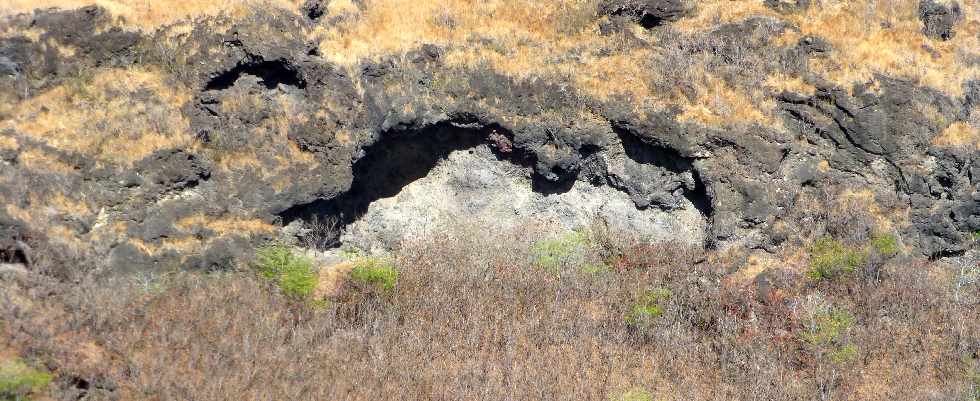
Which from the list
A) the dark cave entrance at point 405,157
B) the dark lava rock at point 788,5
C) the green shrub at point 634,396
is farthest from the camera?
the dark lava rock at point 788,5

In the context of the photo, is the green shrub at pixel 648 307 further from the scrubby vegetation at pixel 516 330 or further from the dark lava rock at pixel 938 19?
the dark lava rock at pixel 938 19

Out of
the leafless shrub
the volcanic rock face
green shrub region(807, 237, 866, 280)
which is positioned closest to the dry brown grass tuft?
the volcanic rock face

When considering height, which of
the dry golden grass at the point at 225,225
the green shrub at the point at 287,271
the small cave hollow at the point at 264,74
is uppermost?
the small cave hollow at the point at 264,74

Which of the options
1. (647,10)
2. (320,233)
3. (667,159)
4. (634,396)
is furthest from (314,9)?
(634,396)

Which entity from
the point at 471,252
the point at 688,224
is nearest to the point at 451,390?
the point at 471,252

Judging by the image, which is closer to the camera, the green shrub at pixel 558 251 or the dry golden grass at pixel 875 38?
the green shrub at pixel 558 251

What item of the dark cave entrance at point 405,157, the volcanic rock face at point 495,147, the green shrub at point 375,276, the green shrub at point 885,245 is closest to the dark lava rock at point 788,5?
the volcanic rock face at point 495,147

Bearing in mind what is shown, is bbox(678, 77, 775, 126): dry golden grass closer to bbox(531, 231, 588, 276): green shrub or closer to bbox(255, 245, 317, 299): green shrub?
bbox(531, 231, 588, 276): green shrub

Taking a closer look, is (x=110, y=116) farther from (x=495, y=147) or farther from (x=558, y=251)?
(x=558, y=251)
